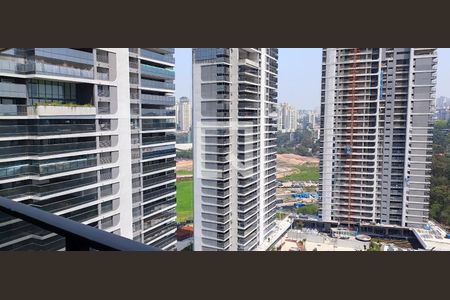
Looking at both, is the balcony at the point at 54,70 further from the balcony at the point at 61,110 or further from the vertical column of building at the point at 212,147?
the vertical column of building at the point at 212,147

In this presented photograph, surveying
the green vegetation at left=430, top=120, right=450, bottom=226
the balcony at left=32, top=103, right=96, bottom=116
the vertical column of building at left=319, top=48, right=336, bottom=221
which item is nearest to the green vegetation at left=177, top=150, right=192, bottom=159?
the balcony at left=32, top=103, right=96, bottom=116

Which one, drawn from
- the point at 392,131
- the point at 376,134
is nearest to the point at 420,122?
the point at 392,131

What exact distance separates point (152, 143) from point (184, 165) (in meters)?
1.58

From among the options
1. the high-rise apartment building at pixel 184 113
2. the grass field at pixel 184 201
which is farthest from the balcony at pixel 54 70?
the grass field at pixel 184 201

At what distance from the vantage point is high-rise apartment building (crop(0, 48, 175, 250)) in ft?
20.1

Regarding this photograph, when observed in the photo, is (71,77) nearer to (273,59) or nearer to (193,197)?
(193,197)

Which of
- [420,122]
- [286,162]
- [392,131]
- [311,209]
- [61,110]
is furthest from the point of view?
[286,162]

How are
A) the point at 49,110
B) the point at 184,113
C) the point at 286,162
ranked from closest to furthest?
the point at 49,110
the point at 184,113
the point at 286,162

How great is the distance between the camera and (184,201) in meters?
10.0

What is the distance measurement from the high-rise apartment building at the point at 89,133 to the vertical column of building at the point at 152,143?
2 centimetres

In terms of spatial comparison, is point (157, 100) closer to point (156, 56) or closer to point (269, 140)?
point (156, 56)

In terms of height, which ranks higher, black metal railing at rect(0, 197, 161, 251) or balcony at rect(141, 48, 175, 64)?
balcony at rect(141, 48, 175, 64)

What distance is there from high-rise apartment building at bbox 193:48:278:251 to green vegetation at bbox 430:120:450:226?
3.72 metres

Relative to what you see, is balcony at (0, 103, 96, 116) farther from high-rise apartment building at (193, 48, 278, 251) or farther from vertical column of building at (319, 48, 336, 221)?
vertical column of building at (319, 48, 336, 221)
